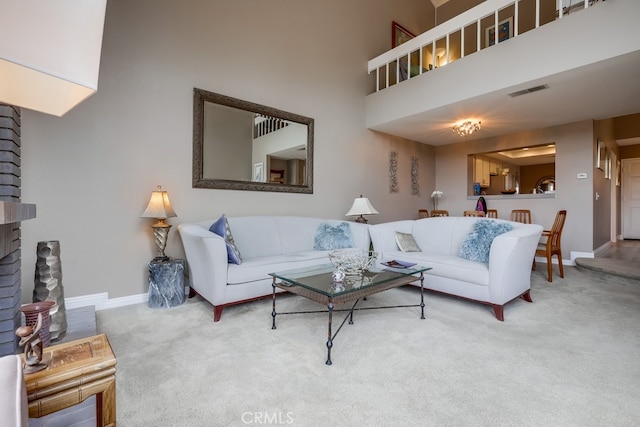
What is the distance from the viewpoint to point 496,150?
20.0 feet

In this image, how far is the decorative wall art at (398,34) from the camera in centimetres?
575


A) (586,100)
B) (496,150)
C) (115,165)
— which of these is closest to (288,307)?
(115,165)

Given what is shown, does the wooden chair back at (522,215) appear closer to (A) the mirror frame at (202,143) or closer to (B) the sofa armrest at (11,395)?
(A) the mirror frame at (202,143)

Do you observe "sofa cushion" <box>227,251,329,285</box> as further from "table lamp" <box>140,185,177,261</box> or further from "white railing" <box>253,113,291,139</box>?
"white railing" <box>253,113,291,139</box>

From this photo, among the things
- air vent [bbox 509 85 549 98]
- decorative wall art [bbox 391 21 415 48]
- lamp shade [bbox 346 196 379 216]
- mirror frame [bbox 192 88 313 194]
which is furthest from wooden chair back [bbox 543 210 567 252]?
decorative wall art [bbox 391 21 415 48]

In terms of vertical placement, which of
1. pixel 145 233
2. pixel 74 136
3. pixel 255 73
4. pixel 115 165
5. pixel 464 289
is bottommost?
pixel 464 289

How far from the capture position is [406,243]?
3.74 m

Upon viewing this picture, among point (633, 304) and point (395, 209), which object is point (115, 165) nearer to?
point (395, 209)

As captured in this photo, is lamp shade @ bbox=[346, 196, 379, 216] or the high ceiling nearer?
the high ceiling

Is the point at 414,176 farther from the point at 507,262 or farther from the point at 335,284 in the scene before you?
the point at 335,284

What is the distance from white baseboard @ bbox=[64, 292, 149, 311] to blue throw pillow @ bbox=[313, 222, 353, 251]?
1995 millimetres

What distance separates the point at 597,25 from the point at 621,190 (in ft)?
Result: 23.3

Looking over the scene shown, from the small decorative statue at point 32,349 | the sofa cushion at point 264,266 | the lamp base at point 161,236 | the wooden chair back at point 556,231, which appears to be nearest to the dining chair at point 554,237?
the wooden chair back at point 556,231

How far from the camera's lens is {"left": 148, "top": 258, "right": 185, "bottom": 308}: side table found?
9.41ft
